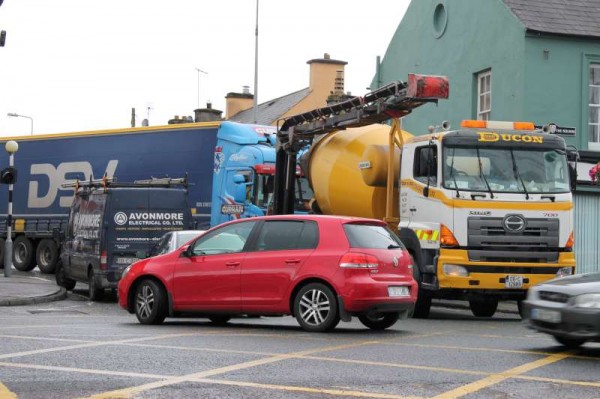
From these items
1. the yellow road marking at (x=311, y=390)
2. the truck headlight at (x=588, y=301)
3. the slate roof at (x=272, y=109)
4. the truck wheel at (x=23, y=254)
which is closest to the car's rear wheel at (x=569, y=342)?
the truck headlight at (x=588, y=301)

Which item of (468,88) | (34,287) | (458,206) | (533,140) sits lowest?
(34,287)

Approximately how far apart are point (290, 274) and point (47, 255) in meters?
17.6

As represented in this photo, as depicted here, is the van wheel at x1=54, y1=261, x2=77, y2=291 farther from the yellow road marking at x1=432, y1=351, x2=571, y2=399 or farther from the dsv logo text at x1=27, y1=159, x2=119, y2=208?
the yellow road marking at x1=432, y1=351, x2=571, y2=399

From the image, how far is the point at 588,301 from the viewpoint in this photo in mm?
10930

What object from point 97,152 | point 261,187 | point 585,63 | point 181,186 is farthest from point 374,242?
point 97,152

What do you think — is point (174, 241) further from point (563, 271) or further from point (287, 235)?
point (563, 271)

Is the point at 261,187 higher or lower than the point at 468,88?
lower

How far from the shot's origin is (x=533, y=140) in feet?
54.6

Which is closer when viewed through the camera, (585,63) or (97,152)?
(585,63)

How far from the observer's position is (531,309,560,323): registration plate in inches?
440

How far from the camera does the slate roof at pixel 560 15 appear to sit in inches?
976

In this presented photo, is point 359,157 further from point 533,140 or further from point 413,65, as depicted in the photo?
point 413,65

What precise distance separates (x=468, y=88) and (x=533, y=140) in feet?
34.9

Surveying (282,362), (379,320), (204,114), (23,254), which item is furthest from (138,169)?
(204,114)
